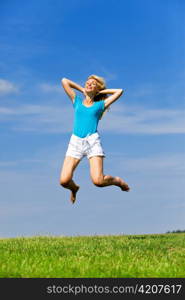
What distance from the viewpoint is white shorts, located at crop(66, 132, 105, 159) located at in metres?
10.9

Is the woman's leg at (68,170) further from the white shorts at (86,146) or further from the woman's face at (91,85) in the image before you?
the woman's face at (91,85)

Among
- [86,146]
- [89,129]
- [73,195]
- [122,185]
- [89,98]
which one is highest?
[89,98]

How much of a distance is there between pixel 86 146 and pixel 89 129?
1.20ft

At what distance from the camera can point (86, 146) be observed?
433 inches

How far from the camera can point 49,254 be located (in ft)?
31.0

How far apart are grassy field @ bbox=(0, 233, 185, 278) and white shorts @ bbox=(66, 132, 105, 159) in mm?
1917

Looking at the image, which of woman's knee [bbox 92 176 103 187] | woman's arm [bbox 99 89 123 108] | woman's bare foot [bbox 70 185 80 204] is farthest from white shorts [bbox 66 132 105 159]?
woman's bare foot [bbox 70 185 80 204]

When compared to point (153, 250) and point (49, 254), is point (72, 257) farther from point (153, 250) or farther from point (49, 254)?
point (153, 250)

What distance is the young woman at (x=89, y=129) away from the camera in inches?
431

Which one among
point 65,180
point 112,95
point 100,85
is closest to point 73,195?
point 65,180

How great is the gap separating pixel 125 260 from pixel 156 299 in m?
2.51

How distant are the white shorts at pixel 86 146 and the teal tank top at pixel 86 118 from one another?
0.10 meters

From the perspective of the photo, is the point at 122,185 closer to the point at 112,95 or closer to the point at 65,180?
the point at 65,180

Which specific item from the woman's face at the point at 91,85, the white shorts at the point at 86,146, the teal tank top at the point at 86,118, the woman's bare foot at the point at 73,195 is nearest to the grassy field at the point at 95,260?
the woman's bare foot at the point at 73,195
